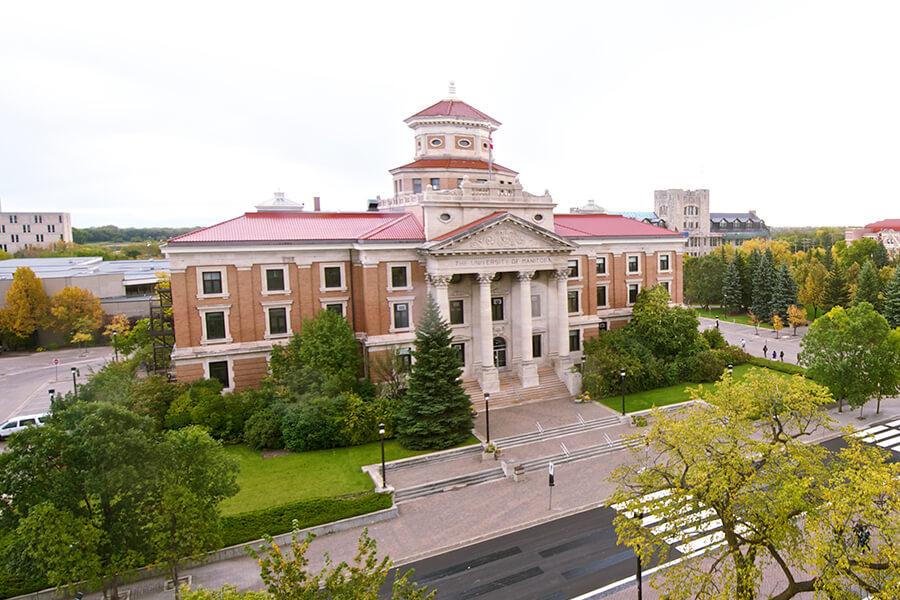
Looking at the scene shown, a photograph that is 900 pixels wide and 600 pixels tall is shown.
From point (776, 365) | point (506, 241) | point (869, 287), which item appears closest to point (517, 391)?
point (506, 241)

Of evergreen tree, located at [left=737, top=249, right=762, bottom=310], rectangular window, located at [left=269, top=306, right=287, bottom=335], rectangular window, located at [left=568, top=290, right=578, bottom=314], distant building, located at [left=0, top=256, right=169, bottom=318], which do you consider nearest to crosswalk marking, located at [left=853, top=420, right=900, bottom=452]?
rectangular window, located at [left=568, top=290, right=578, bottom=314]

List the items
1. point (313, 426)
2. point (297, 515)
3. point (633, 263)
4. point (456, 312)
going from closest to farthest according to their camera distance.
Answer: point (297, 515), point (313, 426), point (456, 312), point (633, 263)

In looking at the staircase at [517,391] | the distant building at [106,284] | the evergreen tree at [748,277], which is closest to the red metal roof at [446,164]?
the staircase at [517,391]

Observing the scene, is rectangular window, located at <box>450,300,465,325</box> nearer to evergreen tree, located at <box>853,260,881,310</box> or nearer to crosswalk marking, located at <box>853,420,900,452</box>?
crosswalk marking, located at <box>853,420,900,452</box>

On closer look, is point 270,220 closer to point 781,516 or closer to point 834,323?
point 781,516

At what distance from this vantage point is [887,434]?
108ft

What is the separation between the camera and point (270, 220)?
39.9m

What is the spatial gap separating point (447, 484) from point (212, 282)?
20352 millimetres

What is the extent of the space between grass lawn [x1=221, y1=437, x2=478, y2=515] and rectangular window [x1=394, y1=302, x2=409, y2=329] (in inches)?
373

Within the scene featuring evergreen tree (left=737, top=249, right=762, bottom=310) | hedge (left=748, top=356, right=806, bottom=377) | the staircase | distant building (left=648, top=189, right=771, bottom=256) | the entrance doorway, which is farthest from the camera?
distant building (left=648, top=189, right=771, bottom=256)

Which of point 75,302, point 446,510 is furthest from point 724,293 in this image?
point 75,302

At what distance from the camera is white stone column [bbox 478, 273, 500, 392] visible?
39125mm

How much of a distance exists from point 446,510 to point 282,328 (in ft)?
60.9

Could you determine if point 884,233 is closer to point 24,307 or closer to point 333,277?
point 333,277
